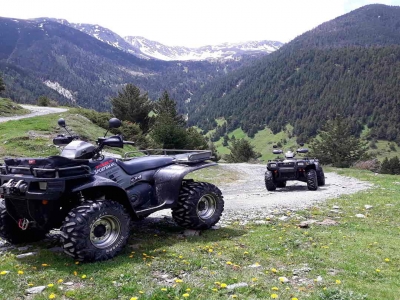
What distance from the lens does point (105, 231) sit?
7.17 metres

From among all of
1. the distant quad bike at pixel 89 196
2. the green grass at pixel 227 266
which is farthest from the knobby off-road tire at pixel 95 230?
the green grass at pixel 227 266

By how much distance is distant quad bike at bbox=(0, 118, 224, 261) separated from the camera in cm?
646

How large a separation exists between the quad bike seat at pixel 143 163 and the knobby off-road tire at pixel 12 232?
7.25 ft

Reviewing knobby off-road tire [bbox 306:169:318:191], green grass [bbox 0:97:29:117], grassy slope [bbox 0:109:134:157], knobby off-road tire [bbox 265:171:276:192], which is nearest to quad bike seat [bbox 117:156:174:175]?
knobby off-road tire [bbox 265:171:276:192]

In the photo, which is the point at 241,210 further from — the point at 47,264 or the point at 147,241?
the point at 47,264

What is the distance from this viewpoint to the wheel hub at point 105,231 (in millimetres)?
6969

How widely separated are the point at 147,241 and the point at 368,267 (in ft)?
14.8

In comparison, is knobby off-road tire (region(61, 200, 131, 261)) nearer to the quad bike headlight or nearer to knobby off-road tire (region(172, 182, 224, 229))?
the quad bike headlight

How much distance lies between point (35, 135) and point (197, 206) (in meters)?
23.4

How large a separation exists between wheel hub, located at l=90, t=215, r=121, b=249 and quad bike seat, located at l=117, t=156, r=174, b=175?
138 centimetres

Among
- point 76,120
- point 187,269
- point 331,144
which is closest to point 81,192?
point 187,269

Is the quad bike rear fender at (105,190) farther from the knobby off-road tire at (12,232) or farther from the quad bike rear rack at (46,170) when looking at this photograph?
the knobby off-road tire at (12,232)

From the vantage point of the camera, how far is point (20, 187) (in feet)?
20.8

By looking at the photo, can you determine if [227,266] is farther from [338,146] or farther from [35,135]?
[338,146]
